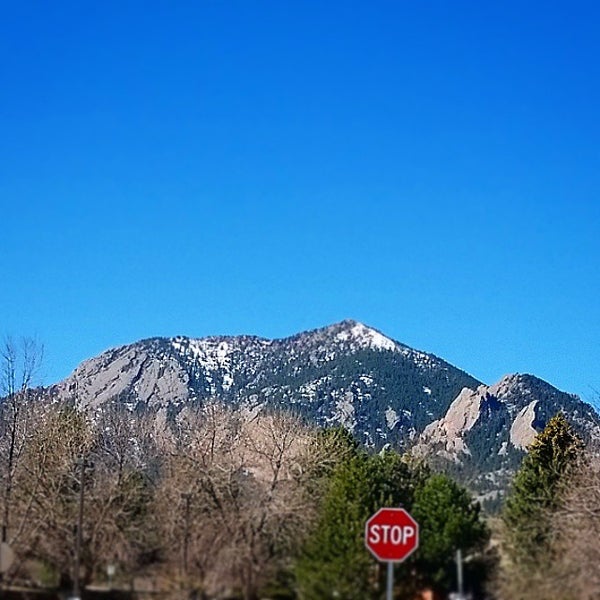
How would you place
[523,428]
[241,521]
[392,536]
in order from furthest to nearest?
[523,428], [241,521], [392,536]

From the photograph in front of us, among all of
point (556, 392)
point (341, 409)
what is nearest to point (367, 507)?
point (556, 392)

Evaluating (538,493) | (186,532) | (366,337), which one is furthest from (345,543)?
(366,337)

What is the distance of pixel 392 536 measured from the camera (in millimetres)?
30375

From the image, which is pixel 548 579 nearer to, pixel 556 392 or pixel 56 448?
pixel 56 448

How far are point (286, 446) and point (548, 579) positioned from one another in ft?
70.3

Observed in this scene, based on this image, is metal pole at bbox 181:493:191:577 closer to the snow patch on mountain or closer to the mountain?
the mountain

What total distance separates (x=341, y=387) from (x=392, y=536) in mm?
123480

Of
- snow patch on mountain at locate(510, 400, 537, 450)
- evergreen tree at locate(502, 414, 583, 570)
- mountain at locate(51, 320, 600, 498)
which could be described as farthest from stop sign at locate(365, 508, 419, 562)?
snow patch on mountain at locate(510, 400, 537, 450)

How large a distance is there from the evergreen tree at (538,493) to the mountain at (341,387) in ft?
189

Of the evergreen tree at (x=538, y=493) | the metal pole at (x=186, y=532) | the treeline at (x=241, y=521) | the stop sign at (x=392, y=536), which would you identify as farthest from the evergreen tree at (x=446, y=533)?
the metal pole at (x=186, y=532)

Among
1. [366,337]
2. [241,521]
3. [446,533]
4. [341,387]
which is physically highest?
[366,337]

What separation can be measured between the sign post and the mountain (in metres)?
72.7

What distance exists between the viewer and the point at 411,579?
32.8m

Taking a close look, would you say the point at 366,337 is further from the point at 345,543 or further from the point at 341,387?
the point at 345,543
